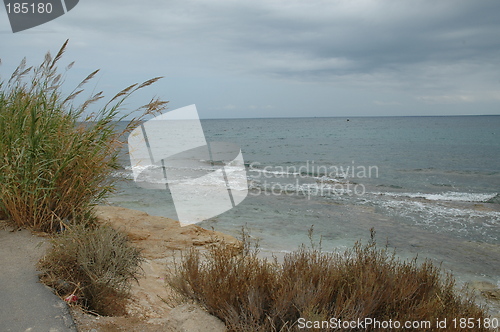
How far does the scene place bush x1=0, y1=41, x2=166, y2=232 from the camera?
171 inches

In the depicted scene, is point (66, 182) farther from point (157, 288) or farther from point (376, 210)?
point (376, 210)

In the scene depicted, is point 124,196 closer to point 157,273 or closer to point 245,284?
point 157,273

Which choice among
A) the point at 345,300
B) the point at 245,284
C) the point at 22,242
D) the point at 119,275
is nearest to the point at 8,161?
the point at 22,242

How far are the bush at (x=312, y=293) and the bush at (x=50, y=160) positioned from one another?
1.99 meters

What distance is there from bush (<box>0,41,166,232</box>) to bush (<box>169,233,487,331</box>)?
1.99m

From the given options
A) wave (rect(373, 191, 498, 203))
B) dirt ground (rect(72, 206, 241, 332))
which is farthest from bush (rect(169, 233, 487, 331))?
wave (rect(373, 191, 498, 203))

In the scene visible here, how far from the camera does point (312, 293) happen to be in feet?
9.21

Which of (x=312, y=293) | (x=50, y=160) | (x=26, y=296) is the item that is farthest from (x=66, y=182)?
(x=312, y=293)

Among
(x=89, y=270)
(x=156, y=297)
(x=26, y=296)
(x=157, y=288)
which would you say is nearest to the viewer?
(x=26, y=296)

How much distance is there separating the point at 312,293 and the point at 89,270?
2058 mm

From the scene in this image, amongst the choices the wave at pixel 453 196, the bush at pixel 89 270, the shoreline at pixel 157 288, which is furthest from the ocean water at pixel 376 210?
the bush at pixel 89 270

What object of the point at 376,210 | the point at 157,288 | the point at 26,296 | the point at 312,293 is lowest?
the point at 376,210

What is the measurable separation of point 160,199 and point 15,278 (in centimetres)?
911

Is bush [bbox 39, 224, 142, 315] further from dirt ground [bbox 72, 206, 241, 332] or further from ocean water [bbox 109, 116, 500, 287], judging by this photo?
ocean water [bbox 109, 116, 500, 287]
